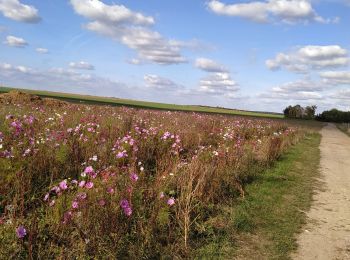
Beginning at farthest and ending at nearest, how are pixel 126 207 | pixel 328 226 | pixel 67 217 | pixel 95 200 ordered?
pixel 328 226, pixel 95 200, pixel 126 207, pixel 67 217

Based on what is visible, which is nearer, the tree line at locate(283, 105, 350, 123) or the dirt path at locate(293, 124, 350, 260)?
the dirt path at locate(293, 124, 350, 260)

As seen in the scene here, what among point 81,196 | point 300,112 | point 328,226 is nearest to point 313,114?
point 300,112

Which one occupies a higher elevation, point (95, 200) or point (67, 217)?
point (95, 200)

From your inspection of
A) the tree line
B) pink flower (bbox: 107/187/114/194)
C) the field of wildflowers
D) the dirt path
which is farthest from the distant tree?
pink flower (bbox: 107/187/114/194)

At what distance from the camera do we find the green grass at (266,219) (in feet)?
18.0

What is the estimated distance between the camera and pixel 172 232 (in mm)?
5398

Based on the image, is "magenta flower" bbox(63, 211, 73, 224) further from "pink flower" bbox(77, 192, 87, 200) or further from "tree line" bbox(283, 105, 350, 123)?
"tree line" bbox(283, 105, 350, 123)

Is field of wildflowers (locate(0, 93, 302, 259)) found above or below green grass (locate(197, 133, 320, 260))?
above

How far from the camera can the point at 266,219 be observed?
23.0ft

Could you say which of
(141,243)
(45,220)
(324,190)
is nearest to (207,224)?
(141,243)

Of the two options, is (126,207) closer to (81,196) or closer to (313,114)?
(81,196)

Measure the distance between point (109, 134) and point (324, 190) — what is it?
205 inches

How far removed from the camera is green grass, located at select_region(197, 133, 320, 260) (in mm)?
5495

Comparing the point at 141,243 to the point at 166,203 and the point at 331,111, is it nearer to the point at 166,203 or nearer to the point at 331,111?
the point at 166,203
